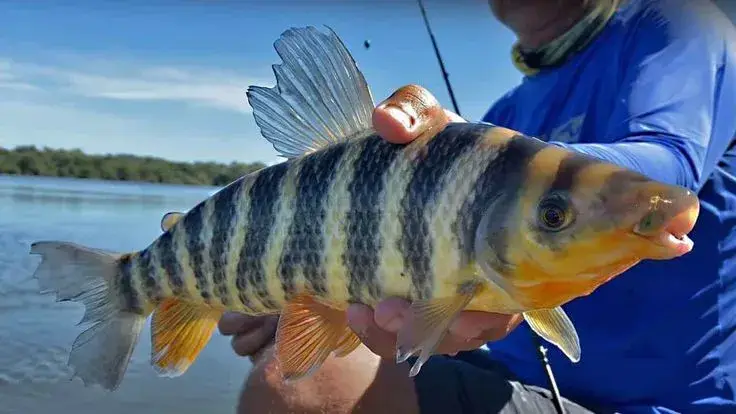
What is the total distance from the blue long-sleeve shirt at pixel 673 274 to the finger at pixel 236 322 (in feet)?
2.67

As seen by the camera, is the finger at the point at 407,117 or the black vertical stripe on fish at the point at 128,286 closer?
the finger at the point at 407,117

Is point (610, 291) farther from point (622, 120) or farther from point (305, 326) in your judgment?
→ point (305, 326)

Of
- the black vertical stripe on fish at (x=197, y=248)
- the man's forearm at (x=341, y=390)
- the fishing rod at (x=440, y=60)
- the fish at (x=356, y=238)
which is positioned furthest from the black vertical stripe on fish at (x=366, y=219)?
the fishing rod at (x=440, y=60)

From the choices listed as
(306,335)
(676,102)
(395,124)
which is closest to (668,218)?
(395,124)

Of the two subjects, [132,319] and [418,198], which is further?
[132,319]

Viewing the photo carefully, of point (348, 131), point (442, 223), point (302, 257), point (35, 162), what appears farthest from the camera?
point (35, 162)

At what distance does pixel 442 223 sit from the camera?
110 centimetres

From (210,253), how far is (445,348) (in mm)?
464

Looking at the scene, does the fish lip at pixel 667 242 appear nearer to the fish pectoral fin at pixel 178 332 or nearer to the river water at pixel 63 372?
the fish pectoral fin at pixel 178 332

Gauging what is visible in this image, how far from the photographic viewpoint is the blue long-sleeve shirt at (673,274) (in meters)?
1.66

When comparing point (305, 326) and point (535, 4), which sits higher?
point (535, 4)

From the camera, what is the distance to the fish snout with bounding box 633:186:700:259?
0.95m

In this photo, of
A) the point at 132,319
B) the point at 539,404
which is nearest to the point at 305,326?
the point at 132,319

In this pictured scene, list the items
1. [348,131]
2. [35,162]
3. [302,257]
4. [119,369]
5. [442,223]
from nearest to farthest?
[442,223] → [302,257] → [348,131] → [119,369] → [35,162]
